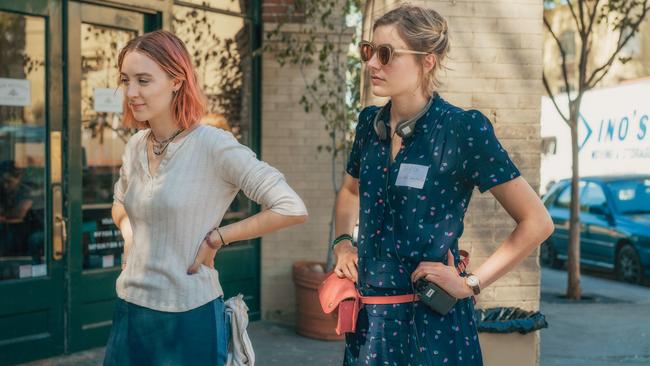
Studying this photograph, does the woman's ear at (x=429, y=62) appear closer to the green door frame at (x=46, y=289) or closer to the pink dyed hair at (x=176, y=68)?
the pink dyed hair at (x=176, y=68)

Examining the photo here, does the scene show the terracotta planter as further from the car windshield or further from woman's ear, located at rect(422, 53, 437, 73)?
the car windshield

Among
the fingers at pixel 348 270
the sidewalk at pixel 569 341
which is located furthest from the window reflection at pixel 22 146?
the fingers at pixel 348 270

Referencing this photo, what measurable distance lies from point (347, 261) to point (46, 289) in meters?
4.16

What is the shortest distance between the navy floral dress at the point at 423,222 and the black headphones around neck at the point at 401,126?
0.05ft

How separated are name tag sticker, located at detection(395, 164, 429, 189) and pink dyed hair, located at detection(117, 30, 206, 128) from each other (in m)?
0.72

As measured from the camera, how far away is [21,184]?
250 inches

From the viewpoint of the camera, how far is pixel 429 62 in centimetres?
267

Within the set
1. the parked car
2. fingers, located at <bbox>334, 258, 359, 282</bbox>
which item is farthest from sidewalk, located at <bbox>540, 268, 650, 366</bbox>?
fingers, located at <bbox>334, 258, 359, 282</bbox>

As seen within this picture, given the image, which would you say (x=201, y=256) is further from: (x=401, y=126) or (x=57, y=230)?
(x=57, y=230)

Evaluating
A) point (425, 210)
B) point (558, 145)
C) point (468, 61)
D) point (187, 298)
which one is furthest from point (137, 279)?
point (558, 145)

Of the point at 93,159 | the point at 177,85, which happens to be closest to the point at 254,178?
the point at 177,85

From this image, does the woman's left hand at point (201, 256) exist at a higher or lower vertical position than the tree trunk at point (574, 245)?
higher

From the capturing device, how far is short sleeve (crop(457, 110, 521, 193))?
2.56m

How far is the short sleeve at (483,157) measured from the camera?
256 cm
